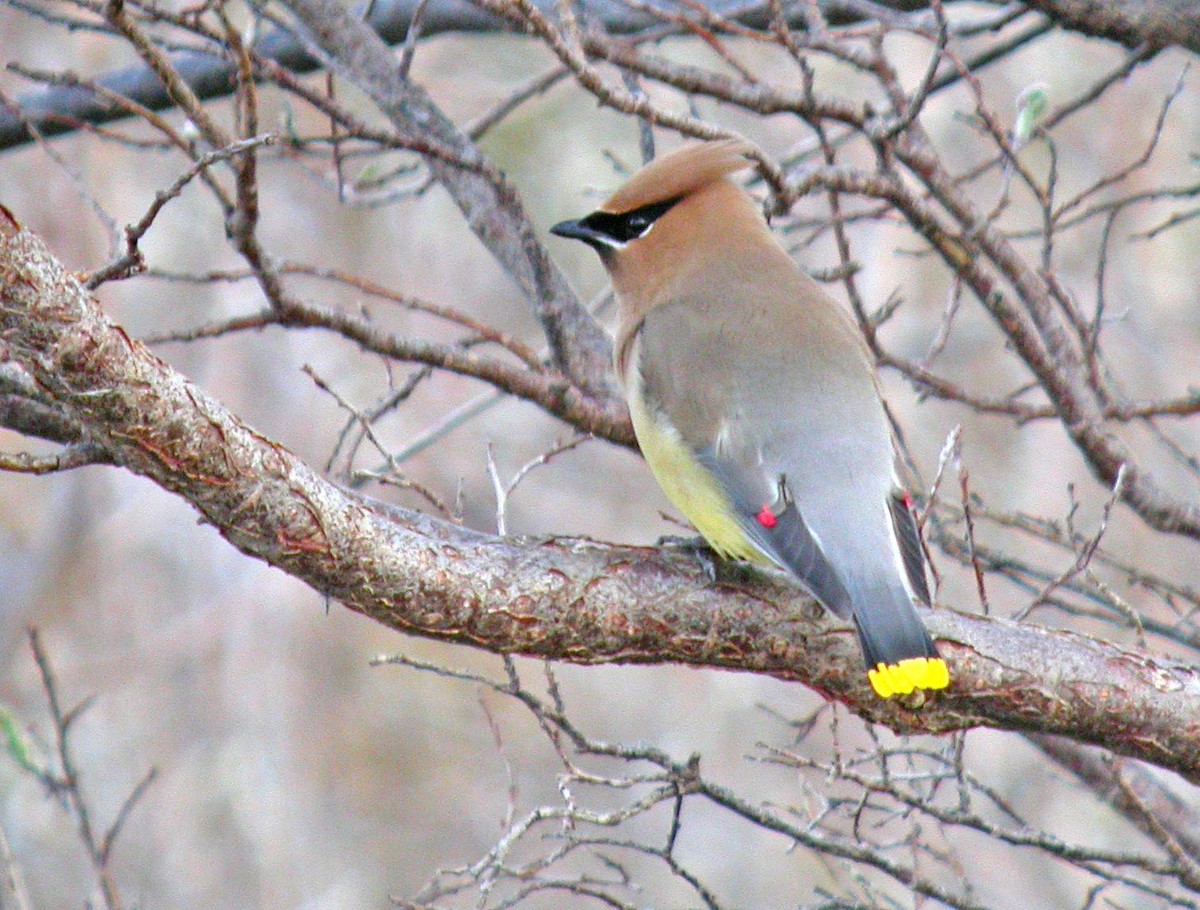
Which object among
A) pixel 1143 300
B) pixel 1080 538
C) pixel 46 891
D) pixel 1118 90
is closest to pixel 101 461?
pixel 1080 538

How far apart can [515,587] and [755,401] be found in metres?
0.94

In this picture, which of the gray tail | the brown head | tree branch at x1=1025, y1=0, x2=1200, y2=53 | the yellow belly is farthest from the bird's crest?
the gray tail

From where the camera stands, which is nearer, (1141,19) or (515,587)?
(515,587)

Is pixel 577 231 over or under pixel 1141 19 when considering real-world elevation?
under

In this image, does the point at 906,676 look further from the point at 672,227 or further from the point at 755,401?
the point at 672,227

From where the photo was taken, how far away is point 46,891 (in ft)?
20.2

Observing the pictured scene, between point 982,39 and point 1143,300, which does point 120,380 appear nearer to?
point 1143,300

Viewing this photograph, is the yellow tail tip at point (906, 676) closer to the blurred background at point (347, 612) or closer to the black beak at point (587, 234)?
the black beak at point (587, 234)

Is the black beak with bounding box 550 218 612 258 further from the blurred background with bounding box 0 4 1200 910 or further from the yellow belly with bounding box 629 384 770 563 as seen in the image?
the blurred background with bounding box 0 4 1200 910

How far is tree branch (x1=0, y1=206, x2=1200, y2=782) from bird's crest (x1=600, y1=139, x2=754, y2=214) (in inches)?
49.2

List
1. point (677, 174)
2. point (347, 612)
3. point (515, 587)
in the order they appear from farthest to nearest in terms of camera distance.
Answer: point (347, 612) < point (677, 174) < point (515, 587)

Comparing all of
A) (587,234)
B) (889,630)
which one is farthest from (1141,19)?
(889,630)

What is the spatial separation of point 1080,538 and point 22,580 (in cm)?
470

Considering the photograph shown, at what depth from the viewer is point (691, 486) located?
3.33 metres
